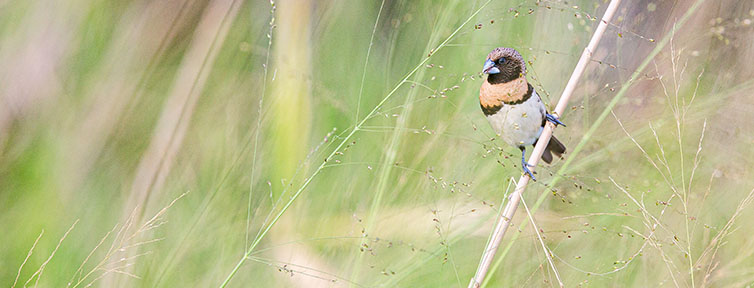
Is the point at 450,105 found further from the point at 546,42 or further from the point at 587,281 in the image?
the point at 587,281

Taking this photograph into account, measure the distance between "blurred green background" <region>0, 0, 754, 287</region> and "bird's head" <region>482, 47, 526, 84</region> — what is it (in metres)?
0.08

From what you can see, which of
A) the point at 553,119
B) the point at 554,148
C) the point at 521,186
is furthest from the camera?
the point at 554,148

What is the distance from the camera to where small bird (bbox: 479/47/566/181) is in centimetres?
125

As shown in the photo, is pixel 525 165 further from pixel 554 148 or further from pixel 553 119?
pixel 554 148

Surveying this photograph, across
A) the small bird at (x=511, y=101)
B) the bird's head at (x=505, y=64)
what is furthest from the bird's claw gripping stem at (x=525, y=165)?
the bird's head at (x=505, y=64)

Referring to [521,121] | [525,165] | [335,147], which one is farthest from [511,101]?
[335,147]

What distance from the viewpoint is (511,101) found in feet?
4.17

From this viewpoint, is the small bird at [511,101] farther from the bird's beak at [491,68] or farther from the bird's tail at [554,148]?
the bird's tail at [554,148]

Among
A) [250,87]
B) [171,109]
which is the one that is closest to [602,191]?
[250,87]

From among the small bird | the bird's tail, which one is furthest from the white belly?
the bird's tail

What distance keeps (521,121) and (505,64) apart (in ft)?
0.36

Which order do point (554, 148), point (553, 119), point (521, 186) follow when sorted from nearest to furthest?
point (521, 186)
point (553, 119)
point (554, 148)

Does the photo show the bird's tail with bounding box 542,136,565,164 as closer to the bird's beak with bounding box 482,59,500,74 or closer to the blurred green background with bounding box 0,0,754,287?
the blurred green background with bounding box 0,0,754,287

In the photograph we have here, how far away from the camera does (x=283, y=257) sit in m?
1.46
